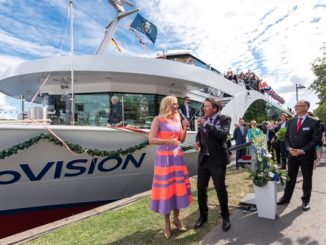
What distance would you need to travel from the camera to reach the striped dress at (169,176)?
408 cm

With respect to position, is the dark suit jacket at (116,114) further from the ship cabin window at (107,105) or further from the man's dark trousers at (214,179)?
the man's dark trousers at (214,179)

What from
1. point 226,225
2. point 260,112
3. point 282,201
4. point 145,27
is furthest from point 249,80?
point 226,225

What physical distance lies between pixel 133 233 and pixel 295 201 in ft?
9.83

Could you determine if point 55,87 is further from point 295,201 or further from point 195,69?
point 295,201

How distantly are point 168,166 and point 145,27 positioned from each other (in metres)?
11.1

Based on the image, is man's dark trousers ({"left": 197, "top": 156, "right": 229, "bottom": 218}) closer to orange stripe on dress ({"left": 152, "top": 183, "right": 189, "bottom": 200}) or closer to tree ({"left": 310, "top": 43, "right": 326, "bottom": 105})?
orange stripe on dress ({"left": 152, "top": 183, "right": 189, "bottom": 200})

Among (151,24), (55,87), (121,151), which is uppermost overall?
(151,24)

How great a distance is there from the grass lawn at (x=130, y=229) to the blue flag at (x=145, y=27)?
9.80 m

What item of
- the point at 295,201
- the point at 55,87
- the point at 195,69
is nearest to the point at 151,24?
the point at 195,69

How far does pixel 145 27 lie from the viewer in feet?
46.2

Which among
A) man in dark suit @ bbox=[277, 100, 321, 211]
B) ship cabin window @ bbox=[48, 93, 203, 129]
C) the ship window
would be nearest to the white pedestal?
man in dark suit @ bbox=[277, 100, 321, 211]

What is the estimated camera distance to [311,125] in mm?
5098

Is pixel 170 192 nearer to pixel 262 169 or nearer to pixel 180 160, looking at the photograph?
pixel 180 160

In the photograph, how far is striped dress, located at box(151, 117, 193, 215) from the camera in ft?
13.4
